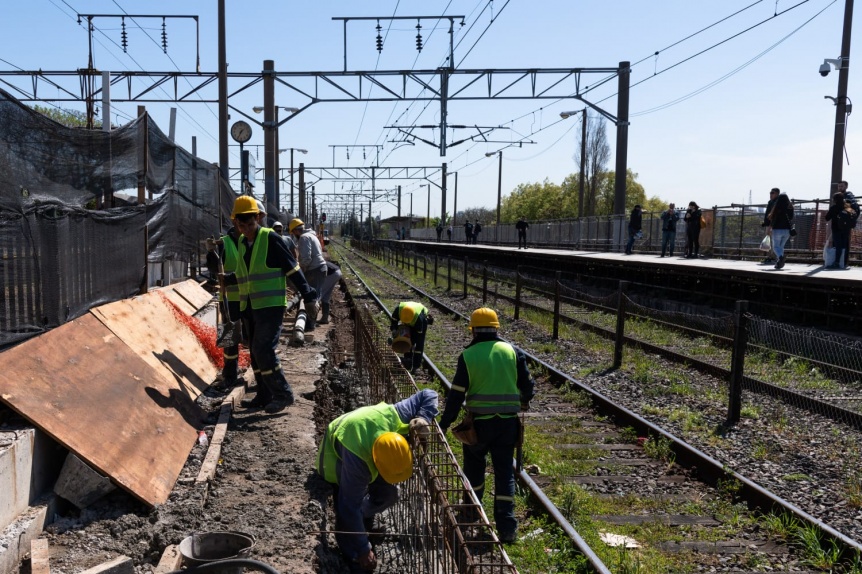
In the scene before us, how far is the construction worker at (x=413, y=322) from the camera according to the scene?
855 cm

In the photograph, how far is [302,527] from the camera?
4.88 meters

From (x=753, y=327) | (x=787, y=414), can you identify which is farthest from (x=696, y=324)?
(x=787, y=414)

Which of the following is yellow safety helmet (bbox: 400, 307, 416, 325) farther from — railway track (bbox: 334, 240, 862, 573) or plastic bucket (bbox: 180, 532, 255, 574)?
plastic bucket (bbox: 180, 532, 255, 574)

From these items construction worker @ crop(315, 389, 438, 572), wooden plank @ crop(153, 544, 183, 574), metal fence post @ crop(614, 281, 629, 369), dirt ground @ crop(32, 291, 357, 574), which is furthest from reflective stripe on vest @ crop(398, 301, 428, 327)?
wooden plank @ crop(153, 544, 183, 574)

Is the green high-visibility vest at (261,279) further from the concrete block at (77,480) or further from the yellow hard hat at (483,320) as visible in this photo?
the concrete block at (77,480)

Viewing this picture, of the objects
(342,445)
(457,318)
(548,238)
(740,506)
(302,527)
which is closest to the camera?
(342,445)

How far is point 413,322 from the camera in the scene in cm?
867

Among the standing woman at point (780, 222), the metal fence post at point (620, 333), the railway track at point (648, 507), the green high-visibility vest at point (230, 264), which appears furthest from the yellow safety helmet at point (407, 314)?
the standing woman at point (780, 222)

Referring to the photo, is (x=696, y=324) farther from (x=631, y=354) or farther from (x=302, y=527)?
(x=302, y=527)

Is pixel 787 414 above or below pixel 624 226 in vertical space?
below

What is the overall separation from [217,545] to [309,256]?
8.34m

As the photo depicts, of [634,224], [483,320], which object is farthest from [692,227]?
[483,320]

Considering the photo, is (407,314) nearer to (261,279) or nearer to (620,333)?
(261,279)

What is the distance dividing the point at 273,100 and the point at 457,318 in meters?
8.65
